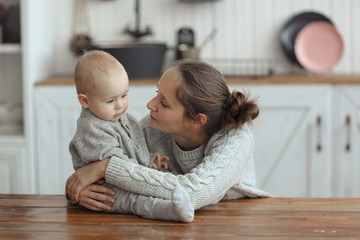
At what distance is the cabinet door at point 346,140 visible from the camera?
3199 millimetres

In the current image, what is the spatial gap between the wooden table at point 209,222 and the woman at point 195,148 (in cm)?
6

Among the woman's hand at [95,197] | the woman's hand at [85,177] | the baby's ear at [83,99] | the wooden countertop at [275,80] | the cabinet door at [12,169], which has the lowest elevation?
the cabinet door at [12,169]

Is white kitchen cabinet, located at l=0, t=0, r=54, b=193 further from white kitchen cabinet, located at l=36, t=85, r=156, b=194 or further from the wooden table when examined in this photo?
the wooden table

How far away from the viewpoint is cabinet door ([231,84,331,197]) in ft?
10.5

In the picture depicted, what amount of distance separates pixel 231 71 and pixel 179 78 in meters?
1.94

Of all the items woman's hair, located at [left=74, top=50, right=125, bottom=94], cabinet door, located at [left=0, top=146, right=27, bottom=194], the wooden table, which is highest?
woman's hair, located at [left=74, top=50, right=125, bottom=94]

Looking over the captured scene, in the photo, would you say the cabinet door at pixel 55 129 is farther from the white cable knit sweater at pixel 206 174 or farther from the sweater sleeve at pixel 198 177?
the sweater sleeve at pixel 198 177

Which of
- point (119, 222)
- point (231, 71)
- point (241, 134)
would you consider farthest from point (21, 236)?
point (231, 71)

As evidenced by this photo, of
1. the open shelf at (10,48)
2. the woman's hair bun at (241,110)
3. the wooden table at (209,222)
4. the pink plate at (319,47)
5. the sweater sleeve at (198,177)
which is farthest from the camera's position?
the pink plate at (319,47)

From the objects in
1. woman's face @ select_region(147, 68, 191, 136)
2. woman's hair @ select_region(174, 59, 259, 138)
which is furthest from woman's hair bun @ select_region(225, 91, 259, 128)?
woman's face @ select_region(147, 68, 191, 136)

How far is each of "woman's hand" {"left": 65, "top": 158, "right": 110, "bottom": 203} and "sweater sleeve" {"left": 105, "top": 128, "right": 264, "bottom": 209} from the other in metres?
0.03

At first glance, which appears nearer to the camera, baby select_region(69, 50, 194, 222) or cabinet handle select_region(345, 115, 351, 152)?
baby select_region(69, 50, 194, 222)

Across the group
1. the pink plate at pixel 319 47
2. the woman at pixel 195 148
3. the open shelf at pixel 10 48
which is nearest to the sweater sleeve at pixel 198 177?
the woman at pixel 195 148

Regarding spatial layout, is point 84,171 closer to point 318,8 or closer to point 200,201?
point 200,201
